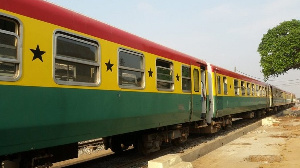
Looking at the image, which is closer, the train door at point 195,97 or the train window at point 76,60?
the train window at point 76,60

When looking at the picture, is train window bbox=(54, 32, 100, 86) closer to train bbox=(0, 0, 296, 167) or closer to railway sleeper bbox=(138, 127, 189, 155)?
train bbox=(0, 0, 296, 167)

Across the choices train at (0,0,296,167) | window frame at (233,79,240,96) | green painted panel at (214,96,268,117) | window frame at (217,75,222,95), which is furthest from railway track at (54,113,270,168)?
window frame at (233,79,240,96)

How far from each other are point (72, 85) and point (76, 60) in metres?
0.46

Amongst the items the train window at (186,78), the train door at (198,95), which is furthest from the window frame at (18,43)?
the train door at (198,95)

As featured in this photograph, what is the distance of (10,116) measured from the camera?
395 centimetres

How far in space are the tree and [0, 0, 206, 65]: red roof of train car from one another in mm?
17232

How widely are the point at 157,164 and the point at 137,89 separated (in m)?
1.76

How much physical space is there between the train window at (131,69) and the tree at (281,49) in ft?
59.7

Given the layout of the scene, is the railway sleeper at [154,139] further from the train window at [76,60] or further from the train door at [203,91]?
the train window at [76,60]

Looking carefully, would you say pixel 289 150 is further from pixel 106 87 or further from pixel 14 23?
pixel 14 23

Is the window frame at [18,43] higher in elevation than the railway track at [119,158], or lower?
higher

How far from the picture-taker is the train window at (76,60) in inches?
193

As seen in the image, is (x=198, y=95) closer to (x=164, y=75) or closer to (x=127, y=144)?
(x=164, y=75)

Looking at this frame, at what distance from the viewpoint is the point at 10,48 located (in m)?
4.12
